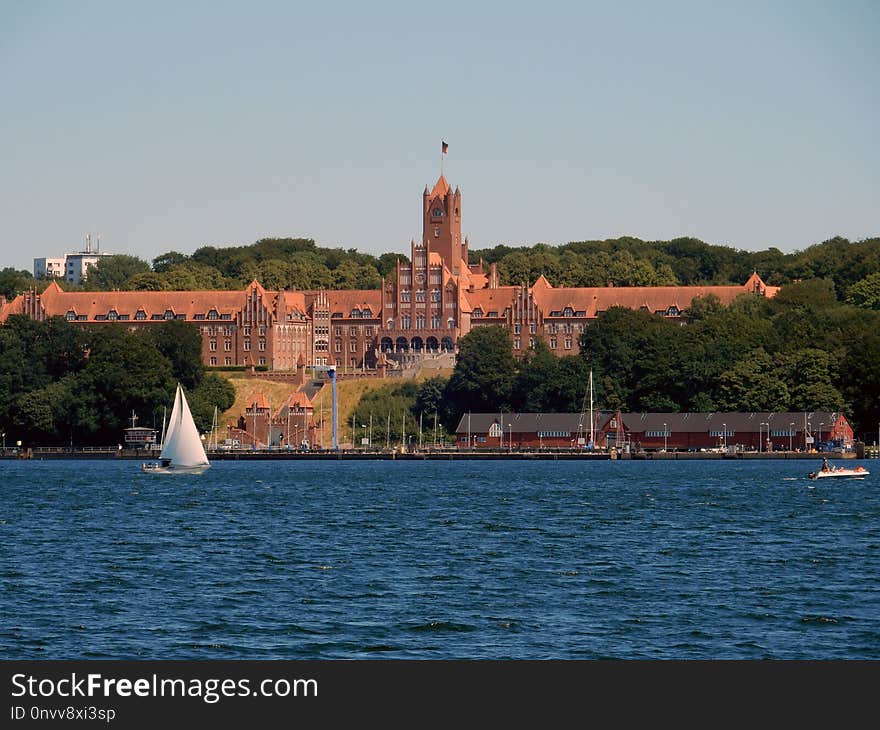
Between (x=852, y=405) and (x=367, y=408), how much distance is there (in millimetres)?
47792

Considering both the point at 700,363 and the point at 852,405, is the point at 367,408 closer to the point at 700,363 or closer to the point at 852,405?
the point at 700,363

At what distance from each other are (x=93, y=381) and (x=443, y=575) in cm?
11509

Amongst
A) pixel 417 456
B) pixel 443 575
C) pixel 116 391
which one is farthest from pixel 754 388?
pixel 443 575

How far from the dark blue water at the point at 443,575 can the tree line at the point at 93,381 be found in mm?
64918

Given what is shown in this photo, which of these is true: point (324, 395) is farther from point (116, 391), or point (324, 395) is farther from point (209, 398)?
point (116, 391)

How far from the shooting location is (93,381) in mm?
165750

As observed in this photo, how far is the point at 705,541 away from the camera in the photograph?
6625cm

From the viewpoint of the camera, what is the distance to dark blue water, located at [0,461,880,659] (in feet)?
139

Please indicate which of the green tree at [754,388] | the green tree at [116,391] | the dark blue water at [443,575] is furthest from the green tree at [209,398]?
the dark blue water at [443,575]

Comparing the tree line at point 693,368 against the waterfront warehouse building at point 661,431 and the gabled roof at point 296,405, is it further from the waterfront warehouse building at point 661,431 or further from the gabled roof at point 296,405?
the gabled roof at point 296,405

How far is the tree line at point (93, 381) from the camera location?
16525cm
